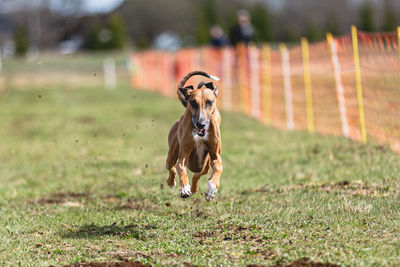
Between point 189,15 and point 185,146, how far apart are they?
135 m

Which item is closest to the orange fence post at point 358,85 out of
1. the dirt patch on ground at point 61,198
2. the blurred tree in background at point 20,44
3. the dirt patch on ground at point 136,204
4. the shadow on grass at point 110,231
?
the dirt patch on ground at point 136,204

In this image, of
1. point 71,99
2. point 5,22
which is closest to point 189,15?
point 5,22

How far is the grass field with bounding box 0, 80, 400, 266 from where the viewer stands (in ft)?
20.3

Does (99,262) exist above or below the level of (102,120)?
below

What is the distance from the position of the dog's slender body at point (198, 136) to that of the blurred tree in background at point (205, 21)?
249 feet

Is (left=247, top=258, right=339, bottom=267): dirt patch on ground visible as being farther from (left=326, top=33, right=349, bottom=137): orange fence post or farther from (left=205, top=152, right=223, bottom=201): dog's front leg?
(left=326, top=33, right=349, bottom=137): orange fence post

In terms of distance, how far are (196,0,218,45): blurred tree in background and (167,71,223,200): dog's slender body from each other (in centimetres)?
7586

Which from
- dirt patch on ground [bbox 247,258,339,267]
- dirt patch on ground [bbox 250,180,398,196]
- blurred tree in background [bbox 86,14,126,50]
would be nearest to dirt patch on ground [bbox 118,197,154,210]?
dirt patch on ground [bbox 250,180,398,196]

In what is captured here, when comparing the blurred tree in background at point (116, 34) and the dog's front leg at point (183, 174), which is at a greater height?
the blurred tree in background at point (116, 34)

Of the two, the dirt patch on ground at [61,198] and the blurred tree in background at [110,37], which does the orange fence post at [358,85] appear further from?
the blurred tree in background at [110,37]

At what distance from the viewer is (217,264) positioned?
5.75 m

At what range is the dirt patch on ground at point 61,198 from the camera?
990 cm

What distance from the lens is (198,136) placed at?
6559mm

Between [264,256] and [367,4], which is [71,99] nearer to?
[264,256]
